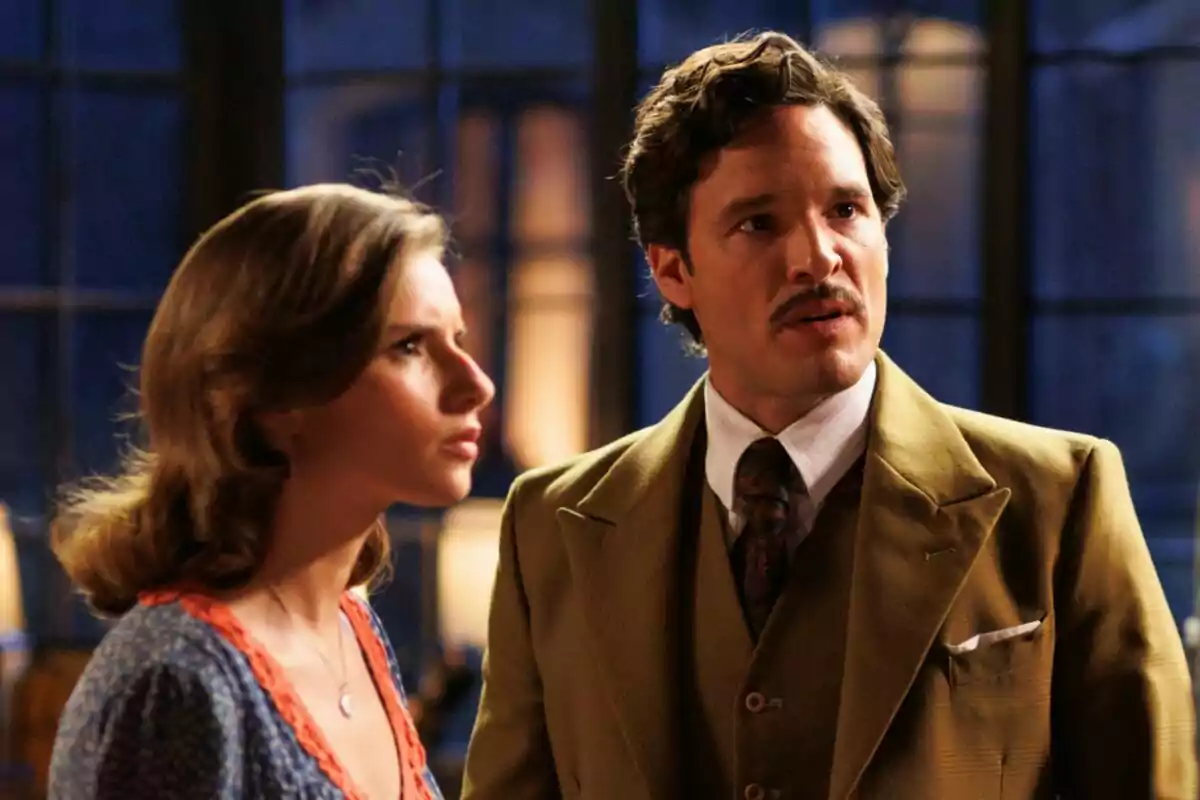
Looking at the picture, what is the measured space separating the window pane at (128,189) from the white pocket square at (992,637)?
128 inches

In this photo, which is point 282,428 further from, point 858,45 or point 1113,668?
point 858,45

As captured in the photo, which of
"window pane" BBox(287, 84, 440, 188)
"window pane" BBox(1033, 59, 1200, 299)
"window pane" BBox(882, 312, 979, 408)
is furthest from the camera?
"window pane" BBox(287, 84, 440, 188)

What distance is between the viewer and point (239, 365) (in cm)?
157

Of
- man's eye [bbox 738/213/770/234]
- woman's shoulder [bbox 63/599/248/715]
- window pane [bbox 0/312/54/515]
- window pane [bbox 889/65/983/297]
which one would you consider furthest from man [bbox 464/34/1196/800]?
window pane [bbox 0/312/54/515]

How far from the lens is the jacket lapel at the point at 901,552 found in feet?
4.98

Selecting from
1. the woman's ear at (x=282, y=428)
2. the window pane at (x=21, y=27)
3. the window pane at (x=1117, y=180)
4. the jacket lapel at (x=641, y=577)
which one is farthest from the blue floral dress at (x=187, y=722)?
the window pane at (x=21, y=27)

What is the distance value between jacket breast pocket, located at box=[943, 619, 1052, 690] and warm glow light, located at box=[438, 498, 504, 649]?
277cm

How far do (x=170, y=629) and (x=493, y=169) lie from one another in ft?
9.44

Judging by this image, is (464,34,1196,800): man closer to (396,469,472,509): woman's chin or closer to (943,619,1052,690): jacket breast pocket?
(943,619,1052,690): jacket breast pocket

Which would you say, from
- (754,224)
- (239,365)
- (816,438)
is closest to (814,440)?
(816,438)

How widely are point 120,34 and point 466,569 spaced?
66.1 inches

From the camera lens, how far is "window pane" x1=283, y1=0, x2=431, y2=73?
4.35m

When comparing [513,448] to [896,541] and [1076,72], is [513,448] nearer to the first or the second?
[1076,72]

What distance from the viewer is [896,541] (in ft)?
5.16
